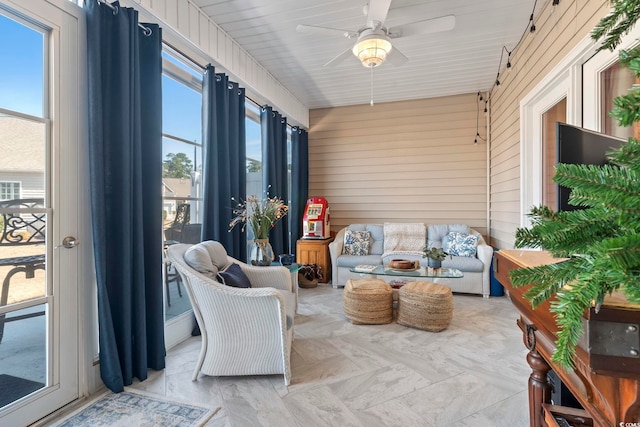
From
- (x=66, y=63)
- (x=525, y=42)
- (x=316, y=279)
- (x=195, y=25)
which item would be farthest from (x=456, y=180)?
(x=66, y=63)

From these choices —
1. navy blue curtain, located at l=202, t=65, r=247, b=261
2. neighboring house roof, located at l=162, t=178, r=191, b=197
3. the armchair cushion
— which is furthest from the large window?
the armchair cushion

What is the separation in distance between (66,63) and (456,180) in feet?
16.3

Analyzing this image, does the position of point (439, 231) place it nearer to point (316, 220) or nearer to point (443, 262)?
point (443, 262)

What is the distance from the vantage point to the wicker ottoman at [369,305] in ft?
10.7

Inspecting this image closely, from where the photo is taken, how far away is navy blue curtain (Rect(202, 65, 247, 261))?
3123 millimetres

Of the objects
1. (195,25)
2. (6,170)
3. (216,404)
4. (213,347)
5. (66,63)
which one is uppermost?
(195,25)

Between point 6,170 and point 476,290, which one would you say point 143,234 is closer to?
point 6,170

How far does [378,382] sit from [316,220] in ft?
10.5

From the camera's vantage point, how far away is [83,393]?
6.63 feet

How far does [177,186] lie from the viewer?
3.02m

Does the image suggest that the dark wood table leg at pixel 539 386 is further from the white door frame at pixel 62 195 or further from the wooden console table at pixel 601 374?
the white door frame at pixel 62 195

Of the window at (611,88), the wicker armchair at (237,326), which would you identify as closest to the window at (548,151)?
the window at (611,88)

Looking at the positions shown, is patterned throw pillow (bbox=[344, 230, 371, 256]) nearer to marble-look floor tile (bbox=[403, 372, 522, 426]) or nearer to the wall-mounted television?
marble-look floor tile (bbox=[403, 372, 522, 426])

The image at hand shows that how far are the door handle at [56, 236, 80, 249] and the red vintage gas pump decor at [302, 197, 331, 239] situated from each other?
348 centimetres
